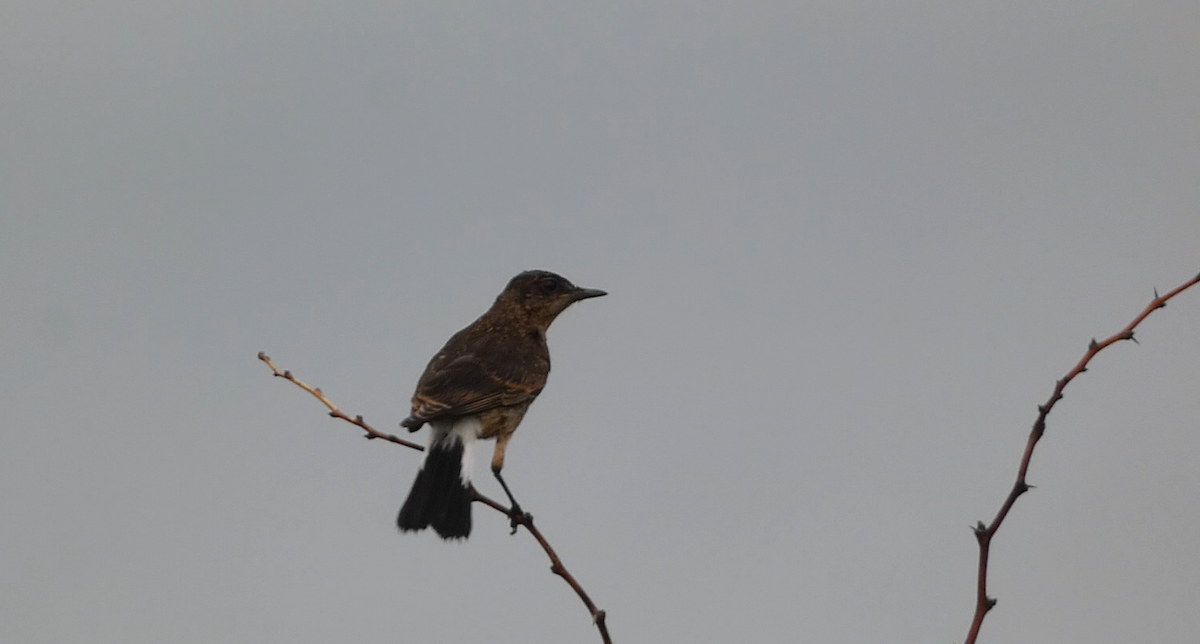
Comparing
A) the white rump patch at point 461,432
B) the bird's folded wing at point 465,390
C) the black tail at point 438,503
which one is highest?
the bird's folded wing at point 465,390

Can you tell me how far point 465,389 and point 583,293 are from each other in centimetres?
160

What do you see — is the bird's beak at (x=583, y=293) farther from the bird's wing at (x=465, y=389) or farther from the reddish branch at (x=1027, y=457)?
the reddish branch at (x=1027, y=457)

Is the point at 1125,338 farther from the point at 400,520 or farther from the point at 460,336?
the point at 460,336

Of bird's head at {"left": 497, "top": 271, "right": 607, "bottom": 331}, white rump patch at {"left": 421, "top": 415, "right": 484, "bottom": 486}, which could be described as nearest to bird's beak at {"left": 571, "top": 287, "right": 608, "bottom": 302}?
bird's head at {"left": 497, "top": 271, "right": 607, "bottom": 331}

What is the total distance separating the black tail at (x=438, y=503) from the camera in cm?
723

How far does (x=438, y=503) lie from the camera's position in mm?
7320

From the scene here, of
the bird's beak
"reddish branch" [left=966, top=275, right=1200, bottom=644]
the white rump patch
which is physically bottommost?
"reddish branch" [left=966, top=275, right=1200, bottom=644]

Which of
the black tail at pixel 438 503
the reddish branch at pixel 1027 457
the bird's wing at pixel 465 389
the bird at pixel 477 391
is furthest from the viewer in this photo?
the bird's wing at pixel 465 389

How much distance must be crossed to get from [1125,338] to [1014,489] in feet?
2.01

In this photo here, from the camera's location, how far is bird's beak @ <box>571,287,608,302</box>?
917 centimetres

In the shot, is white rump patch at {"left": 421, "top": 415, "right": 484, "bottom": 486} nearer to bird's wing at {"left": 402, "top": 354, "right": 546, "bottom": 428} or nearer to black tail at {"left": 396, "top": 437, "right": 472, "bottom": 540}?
bird's wing at {"left": 402, "top": 354, "right": 546, "bottom": 428}

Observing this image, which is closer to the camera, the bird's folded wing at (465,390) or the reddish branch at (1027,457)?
the reddish branch at (1027,457)

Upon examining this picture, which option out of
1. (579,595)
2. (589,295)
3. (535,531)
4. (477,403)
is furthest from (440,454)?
(579,595)

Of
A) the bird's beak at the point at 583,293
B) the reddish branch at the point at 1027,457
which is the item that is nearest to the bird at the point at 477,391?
the bird's beak at the point at 583,293
